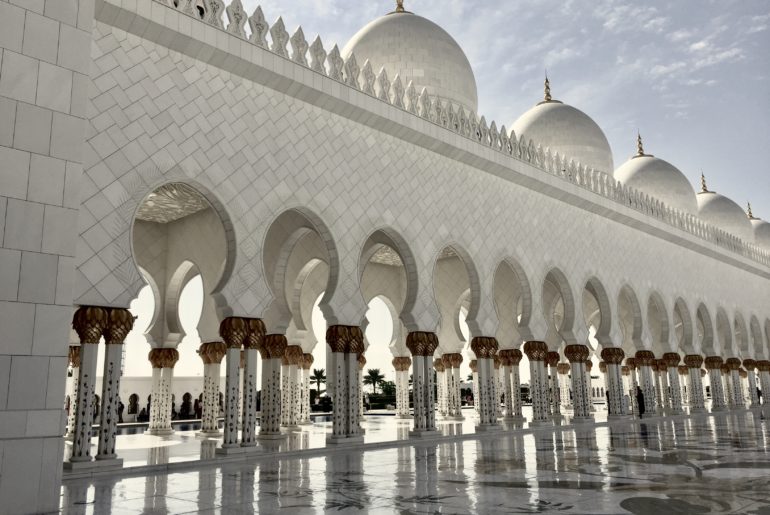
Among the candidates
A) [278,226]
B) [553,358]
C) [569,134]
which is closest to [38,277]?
[278,226]

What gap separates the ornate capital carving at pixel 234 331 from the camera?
6887 mm

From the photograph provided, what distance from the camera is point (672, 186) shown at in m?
19.0

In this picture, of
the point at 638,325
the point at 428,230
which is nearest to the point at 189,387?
the point at 428,230

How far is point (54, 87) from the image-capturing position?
4008 millimetres

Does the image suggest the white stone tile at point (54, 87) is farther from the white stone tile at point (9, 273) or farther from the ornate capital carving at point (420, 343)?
the ornate capital carving at point (420, 343)

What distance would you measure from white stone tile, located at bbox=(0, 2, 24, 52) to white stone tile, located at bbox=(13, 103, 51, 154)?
0.37 meters

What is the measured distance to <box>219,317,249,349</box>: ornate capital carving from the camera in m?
6.89

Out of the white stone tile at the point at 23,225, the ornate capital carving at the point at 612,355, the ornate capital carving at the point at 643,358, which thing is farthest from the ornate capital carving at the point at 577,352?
the white stone tile at the point at 23,225

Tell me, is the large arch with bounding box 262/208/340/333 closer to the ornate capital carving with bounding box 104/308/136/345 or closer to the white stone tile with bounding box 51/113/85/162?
the ornate capital carving with bounding box 104/308/136/345

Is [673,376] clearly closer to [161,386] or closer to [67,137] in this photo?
[161,386]

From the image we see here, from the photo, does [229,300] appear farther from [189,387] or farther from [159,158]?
[189,387]

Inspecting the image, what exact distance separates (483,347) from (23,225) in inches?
291

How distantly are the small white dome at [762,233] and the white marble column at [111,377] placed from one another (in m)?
25.7

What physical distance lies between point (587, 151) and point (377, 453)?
431 inches
